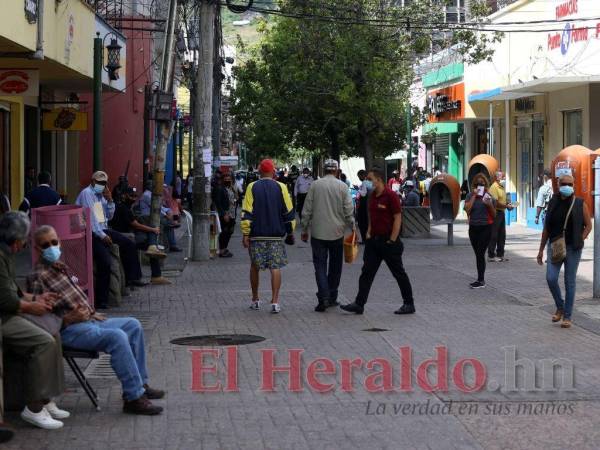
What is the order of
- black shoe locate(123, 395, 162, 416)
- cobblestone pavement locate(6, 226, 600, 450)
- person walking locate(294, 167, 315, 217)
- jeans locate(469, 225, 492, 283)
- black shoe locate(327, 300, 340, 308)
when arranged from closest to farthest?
cobblestone pavement locate(6, 226, 600, 450)
black shoe locate(123, 395, 162, 416)
black shoe locate(327, 300, 340, 308)
jeans locate(469, 225, 492, 283)
person walking locate(294, 167, 315, 217)

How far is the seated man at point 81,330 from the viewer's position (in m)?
7.60

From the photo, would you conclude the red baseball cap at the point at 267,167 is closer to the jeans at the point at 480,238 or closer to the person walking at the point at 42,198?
the jeans at the point at 480,238

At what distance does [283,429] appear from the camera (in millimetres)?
7258

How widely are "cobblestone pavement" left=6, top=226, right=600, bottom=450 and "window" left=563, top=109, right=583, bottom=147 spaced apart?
44.4 ft

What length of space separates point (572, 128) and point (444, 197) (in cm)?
534

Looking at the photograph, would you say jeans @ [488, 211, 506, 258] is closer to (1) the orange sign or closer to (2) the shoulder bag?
(2) the shoulder bag

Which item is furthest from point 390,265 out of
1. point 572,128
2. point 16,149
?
point 572,128

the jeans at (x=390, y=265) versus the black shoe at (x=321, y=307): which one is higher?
the jeans at (x=390, y=265)

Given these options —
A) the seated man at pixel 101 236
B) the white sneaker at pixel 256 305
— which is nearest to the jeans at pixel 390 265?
the white sneaker at pixel 256 305

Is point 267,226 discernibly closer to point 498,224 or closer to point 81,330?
point 81,330

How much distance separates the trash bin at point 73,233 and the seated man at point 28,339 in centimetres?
415

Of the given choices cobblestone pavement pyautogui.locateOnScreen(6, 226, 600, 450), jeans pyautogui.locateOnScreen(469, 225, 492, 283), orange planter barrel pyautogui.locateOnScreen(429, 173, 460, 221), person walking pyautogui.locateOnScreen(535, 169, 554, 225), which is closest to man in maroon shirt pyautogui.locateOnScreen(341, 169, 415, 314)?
cobblestone pavement pyautogui.locateOnScreen(6, 226, 600, 450)

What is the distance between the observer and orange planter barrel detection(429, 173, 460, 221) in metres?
27.3

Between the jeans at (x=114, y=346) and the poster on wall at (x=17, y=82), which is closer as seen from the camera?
the jeans at (x=114, y=346)
